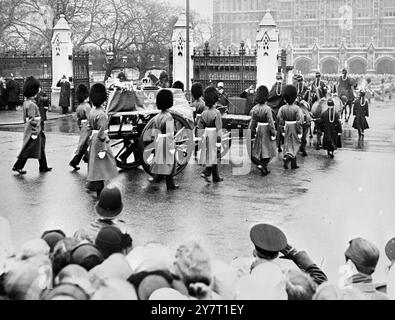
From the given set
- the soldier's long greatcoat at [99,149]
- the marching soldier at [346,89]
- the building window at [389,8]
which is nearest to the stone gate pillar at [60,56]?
the marching soldier at [346,89]

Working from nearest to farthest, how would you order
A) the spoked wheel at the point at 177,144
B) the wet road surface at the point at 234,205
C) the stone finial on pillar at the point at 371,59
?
1. the wet road surface at the point at 234,205
2. the spoked wheel at the point at 177,144
3. the stone finial on pillar at the point at 371,59

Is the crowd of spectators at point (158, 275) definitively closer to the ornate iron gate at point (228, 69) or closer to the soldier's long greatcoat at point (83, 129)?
the soldier's long greatcoat at point (83, 129)

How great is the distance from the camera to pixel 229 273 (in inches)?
139

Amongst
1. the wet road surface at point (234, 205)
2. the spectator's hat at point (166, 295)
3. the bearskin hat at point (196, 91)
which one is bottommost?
the wet road surface at point (234, 205)

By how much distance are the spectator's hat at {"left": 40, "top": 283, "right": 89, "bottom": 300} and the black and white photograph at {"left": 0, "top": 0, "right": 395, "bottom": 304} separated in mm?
11

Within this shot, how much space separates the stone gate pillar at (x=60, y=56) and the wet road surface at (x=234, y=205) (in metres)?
12.8

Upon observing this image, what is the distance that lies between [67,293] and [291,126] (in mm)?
9924

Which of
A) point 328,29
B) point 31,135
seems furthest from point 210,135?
point 328,29

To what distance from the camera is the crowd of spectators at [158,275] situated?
321 centimetres

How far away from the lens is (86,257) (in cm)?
377

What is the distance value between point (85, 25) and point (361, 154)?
21.7 m

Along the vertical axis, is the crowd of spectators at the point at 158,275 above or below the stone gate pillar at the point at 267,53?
below

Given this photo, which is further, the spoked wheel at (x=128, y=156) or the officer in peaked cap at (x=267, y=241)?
the spoked wheel at (x=128, y=156)

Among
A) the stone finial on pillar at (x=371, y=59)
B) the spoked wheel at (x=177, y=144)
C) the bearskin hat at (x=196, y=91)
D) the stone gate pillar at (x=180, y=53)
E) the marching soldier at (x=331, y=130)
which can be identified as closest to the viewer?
the spoked wheel at (x=177, y=144)
